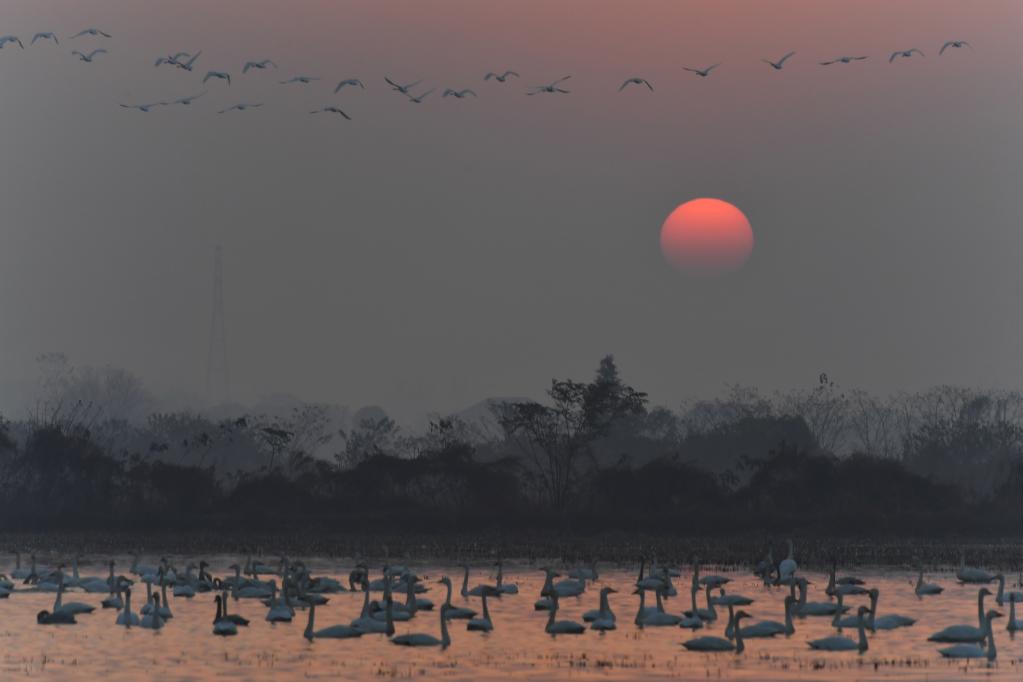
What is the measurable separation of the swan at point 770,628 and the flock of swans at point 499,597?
0.02m

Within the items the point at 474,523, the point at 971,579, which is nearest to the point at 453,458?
the point at 474,523

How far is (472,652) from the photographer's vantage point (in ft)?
103

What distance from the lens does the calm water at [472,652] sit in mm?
28906

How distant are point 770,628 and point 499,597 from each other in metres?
9.28

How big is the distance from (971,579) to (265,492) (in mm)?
37411

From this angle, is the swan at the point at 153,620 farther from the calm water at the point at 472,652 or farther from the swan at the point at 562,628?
the swan at the point at 562,628

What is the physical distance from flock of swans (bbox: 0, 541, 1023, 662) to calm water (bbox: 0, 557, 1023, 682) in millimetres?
247

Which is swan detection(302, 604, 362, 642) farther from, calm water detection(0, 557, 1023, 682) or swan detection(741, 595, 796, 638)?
swan detection(741, 595, 796, 638)

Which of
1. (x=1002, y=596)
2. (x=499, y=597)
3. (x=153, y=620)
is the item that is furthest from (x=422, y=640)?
(x=1002, y=596)

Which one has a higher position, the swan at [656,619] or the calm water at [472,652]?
the swan at [656,619]

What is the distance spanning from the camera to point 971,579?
4503cm

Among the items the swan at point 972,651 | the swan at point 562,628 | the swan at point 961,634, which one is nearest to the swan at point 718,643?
the swan at point 562,628

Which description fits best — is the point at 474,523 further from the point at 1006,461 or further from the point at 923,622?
the point at 1006,461

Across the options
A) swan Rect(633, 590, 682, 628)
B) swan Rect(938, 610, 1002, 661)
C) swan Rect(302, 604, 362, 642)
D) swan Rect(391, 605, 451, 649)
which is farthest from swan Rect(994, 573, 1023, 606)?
swan Rect(302, 604, 362, 642)
